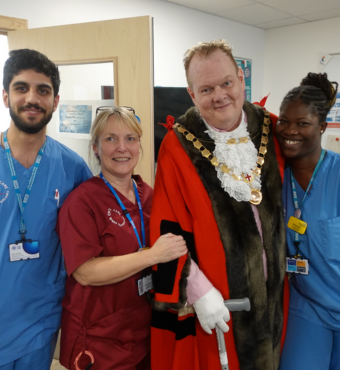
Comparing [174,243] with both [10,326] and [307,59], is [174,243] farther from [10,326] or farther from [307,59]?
[307,59]

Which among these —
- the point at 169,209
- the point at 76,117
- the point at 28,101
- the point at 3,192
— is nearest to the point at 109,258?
the point at 169,209

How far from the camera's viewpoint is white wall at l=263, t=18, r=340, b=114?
166 inches

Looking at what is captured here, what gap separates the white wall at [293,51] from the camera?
13.8 ft

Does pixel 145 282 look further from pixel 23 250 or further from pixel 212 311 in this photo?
pixel 23 250

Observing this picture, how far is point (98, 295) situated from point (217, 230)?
55 cm

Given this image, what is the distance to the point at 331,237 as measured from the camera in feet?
4.31

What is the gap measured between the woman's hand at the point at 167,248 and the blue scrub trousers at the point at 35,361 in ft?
2.12

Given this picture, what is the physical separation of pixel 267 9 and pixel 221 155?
10.7 feet

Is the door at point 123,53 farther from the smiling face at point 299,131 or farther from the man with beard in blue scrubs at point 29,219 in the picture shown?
the smiling face at point 299,131

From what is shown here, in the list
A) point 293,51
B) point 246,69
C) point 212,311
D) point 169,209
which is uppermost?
point 293,51

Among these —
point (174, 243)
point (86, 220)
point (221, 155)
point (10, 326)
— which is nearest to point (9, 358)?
point (10, 326)

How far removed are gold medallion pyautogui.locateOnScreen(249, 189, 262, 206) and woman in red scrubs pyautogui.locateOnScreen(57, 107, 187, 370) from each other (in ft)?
1.08

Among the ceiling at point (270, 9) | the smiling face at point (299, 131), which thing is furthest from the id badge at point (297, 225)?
the ceiling at point (270, 9)

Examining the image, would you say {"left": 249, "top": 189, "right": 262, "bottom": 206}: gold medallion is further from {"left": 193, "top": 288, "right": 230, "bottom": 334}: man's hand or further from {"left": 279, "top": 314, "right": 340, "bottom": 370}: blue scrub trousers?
{"left": 279, "top": 314, "right": 340, "bottom": 370}: blue scrub trousers
